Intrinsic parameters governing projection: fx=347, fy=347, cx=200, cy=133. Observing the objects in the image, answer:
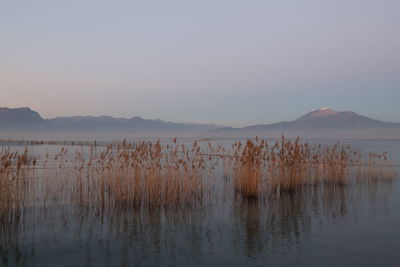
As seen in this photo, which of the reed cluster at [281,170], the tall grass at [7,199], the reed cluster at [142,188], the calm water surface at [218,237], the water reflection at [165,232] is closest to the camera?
the calm water surface at [218,237]

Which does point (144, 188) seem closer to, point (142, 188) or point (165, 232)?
point (142, 188)

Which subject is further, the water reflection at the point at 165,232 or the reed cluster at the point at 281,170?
the reed cluster at the point at 281,170

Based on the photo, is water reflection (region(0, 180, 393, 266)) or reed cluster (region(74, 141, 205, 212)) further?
reed cluster (region(74, 141, 205, 212))

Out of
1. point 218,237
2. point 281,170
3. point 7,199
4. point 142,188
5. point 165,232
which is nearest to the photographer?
point 7,199

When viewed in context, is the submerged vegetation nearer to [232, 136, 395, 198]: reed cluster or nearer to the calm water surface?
[232, 136, 395, 198]: reed cluster

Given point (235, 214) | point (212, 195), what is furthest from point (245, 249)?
point (212, 195)

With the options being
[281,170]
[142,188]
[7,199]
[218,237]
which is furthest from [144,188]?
[281,170]

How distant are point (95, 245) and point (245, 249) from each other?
2.93 m

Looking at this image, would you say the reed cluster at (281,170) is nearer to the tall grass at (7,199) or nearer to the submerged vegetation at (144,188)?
the submerged vegetation at (144,188)

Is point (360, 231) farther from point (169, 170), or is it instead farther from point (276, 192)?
point (169, 170)

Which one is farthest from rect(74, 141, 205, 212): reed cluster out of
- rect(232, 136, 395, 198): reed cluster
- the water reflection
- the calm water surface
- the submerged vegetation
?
rect(232, 136, 395, 198): reed cluster

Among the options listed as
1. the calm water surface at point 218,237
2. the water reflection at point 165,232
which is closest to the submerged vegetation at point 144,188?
the water reflection at point 165,232

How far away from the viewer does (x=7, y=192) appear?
7.26m

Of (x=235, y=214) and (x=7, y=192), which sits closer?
(x=7, y=192)
